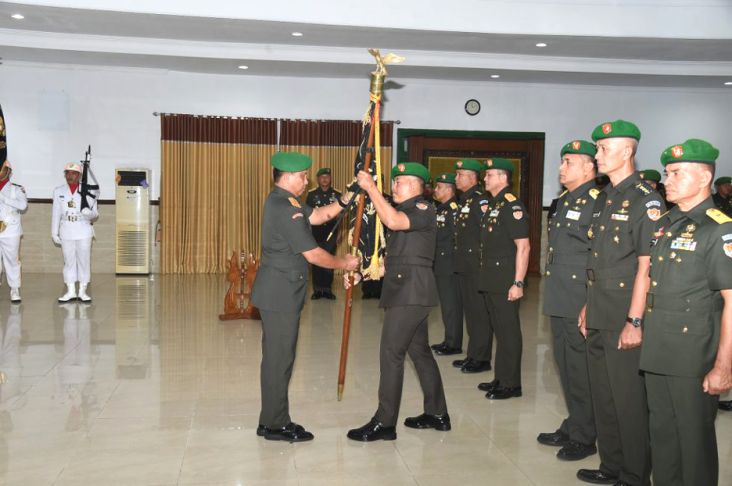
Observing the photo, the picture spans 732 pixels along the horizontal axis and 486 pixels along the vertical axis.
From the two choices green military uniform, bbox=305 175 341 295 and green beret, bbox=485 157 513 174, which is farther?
green military uniform, bbox=305 175 341 295

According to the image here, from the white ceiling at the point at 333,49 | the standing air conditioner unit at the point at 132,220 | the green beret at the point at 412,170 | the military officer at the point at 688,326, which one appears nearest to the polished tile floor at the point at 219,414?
the military officer at the point at 688,326

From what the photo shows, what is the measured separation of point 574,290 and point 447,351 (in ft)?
8.62

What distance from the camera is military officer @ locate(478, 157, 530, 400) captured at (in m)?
5.09

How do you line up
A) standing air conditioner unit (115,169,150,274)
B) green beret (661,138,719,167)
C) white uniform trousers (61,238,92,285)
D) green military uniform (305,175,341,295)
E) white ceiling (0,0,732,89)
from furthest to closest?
1. standing air conditioner unit (115,169,150,274)
2. green military uniform (305,175,341,295)
3. white ceiling (0,0,732,89)
4. white uniform trousers (61,238,92,285)
5. green beret (661,138,719,167)

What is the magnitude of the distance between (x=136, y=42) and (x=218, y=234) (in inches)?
129

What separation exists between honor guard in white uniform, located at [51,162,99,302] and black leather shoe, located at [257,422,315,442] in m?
5.45

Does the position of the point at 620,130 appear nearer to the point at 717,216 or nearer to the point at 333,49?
the point at 717,216

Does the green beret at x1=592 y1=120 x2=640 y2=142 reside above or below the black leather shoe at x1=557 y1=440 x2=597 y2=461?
above

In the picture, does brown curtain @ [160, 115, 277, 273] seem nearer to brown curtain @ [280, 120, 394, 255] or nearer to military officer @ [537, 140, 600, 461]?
brown curtain @ [280, 120, 394, 255]

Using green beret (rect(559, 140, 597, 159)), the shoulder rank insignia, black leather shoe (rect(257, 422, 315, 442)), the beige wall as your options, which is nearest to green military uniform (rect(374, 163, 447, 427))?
black leather shoe (rect(257, 422, 315, 442))

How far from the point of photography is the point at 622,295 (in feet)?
11.0

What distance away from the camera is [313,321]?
308 inches

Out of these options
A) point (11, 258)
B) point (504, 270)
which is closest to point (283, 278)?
point (504, 270)

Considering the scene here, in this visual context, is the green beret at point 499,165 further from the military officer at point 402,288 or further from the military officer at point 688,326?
the military officer at point 688,326
